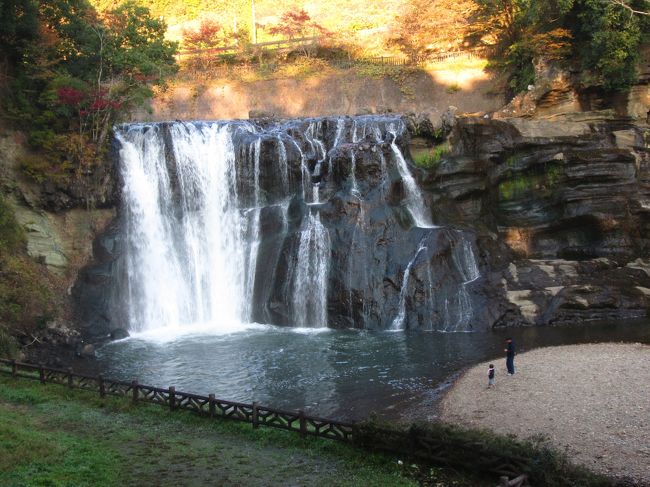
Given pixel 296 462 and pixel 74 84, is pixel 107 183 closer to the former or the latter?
pixel 74 84

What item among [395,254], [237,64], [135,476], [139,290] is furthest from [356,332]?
[237,64]

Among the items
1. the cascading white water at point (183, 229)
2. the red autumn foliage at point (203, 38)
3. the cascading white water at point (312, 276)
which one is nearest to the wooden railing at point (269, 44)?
the red autumn foliage at point (203, 38)

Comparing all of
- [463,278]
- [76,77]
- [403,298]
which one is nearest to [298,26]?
[76,77]

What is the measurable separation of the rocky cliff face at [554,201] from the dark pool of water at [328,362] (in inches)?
147

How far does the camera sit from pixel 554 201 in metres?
32.7

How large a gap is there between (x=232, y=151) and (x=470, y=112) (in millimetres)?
19384

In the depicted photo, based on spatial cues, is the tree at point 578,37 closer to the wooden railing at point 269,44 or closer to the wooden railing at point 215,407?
the wooden railing at point 269,44

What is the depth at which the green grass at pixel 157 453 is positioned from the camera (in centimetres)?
1137

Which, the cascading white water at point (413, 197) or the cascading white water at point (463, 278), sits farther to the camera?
the cascading white water at point (413, 197)

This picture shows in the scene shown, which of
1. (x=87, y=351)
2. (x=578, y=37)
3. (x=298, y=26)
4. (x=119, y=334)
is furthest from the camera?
(x=298, y=26)

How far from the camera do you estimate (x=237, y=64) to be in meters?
52.8

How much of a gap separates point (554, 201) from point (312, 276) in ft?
46.4

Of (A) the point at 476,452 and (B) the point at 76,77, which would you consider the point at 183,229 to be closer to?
(B) the point at 76,77

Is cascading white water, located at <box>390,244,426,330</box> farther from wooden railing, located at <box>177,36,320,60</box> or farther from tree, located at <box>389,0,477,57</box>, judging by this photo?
wooden railing, located at <box>177,36,320,60</box>
